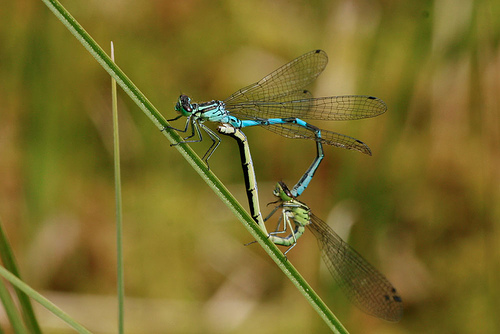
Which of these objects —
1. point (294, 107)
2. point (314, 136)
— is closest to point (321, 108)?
point (294, 107)

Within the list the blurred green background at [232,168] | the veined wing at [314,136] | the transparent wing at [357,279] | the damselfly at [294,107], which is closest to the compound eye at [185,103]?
the damselfly at [294,107]

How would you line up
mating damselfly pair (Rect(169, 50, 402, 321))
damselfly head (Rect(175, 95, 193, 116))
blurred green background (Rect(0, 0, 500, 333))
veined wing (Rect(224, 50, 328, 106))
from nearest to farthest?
damselfly head (Rect(175, 95, 193, 116))
mating damselfly pair (Rect(169, 50, 402, 321))
veined wing (Rect(224, 50, 328, 106))
blurred green background (Rect(0, 0, 500, 333))

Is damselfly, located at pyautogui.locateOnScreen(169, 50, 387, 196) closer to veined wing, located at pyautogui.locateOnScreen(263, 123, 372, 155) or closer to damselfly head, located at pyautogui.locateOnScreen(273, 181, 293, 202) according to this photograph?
veined wing, located at pyautogui.locateOnScreen(263, 123, 372, 155)

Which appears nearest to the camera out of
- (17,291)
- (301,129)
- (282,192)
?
(17,291)

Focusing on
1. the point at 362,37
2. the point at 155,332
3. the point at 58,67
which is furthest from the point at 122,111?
the point at 362,37

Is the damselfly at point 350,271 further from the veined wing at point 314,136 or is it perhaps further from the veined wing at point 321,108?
the veined wing at point 321,108

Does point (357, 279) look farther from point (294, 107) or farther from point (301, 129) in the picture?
point (294, 107)

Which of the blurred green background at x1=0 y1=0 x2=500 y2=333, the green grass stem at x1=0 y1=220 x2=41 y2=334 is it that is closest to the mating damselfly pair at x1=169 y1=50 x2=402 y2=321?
the blurred green background at x1=0 y1=0 x2=500 y2=333
